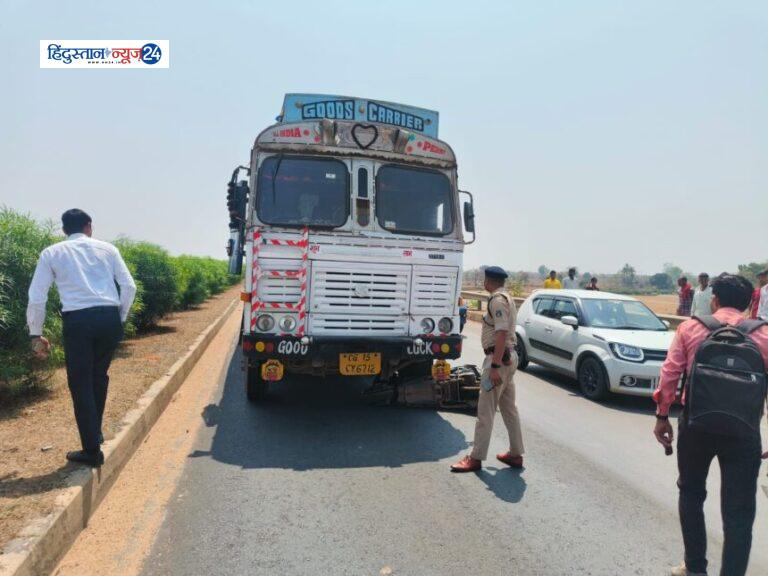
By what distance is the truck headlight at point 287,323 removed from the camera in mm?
5516

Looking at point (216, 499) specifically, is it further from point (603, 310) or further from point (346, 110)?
point (603, 310)

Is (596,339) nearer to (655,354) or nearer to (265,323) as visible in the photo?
(655,354)

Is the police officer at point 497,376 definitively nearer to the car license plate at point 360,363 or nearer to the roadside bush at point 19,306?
the car license plate at point 360,363

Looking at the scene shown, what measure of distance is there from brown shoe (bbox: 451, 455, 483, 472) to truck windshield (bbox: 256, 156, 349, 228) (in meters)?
2.86

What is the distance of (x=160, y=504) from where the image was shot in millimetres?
3834

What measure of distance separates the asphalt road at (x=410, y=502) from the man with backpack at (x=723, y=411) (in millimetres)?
529

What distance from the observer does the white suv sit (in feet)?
23.5

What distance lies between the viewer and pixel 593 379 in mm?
7625

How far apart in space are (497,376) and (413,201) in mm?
2587

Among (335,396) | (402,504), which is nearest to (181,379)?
(335,396)

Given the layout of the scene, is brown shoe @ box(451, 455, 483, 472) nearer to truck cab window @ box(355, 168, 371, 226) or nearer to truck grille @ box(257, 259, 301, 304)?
truck grille @ box(257, 259, 301, 304)

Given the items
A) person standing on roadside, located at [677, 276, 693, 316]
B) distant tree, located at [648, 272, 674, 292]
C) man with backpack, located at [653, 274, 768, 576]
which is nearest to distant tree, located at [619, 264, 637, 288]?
distant tree, located at [648, 272, 674, 292]

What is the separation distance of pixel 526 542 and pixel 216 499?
2230 mm

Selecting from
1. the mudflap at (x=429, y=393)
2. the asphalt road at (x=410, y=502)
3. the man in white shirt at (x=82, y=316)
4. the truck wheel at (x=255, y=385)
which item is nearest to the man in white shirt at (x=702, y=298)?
the asphalt road at (x=410, y=502)
